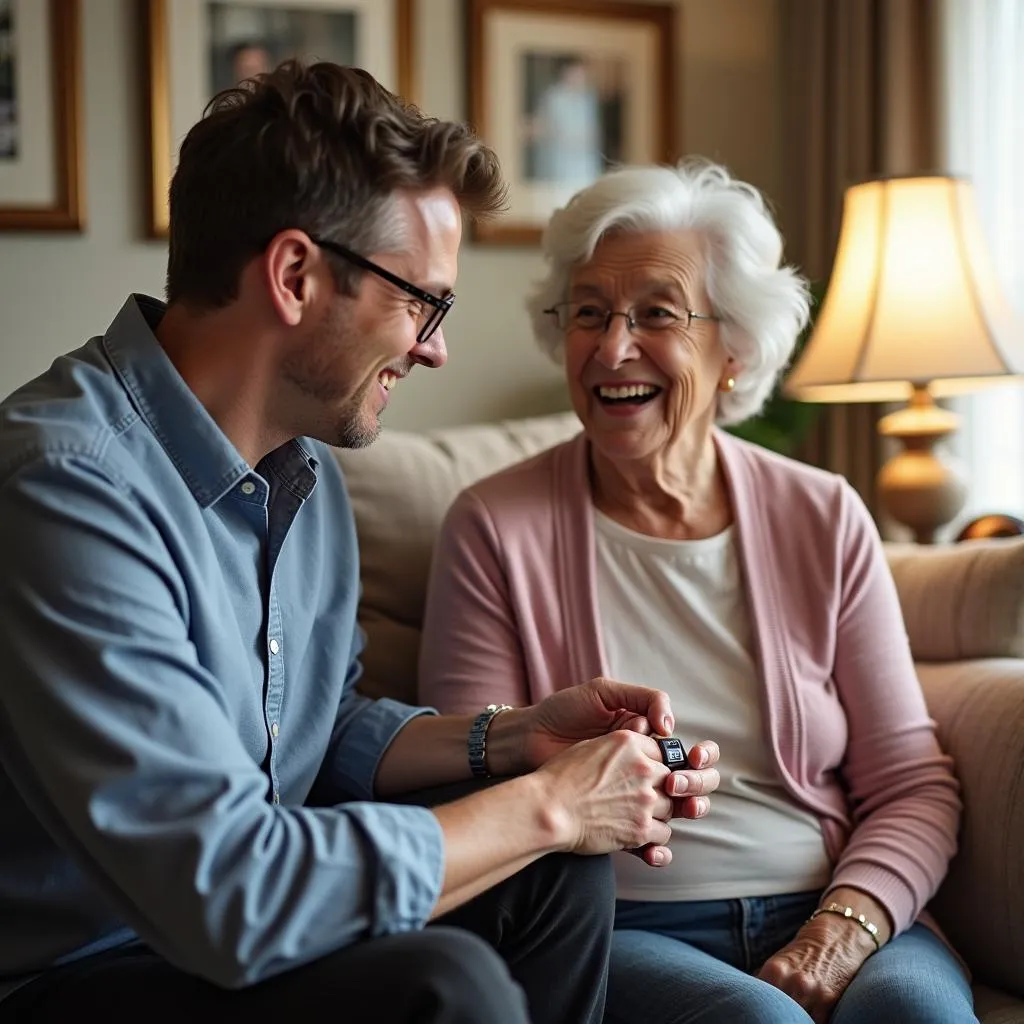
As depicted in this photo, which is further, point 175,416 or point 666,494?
point 666,494

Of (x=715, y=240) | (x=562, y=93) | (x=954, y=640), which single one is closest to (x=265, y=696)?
(x=715, y=240)

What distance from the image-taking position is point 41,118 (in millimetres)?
2936

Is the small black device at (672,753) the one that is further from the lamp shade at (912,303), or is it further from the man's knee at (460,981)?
the lamp shade at (912,303)

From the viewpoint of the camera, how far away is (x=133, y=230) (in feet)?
9.89

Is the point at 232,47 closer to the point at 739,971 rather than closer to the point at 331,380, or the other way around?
the point at 331,380

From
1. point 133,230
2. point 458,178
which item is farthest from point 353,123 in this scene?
point 133,230

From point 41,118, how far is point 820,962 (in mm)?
2355

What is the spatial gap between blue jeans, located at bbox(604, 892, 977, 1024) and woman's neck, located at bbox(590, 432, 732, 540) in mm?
481

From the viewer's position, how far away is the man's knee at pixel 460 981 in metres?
1.00

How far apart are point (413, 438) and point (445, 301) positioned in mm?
736

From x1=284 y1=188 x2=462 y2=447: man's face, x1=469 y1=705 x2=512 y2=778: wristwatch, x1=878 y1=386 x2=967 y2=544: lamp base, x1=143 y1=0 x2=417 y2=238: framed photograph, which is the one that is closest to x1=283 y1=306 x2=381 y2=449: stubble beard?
x1=284 y1=188 x2=462 y2=447: man's face

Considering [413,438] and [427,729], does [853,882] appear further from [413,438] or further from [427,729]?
[413,438]

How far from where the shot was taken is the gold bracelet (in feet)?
5.14

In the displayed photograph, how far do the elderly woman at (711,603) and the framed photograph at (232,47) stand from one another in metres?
1.42
